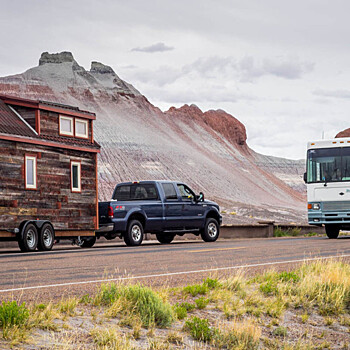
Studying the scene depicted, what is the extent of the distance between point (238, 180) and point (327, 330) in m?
92.7

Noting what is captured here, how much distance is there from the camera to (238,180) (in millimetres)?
101188

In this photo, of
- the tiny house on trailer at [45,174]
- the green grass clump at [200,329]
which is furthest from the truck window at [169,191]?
the green grass clump at [200,329]

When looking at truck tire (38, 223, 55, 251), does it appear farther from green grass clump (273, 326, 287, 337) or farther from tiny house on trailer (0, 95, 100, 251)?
green grass clump (273, 326, 287, 337)

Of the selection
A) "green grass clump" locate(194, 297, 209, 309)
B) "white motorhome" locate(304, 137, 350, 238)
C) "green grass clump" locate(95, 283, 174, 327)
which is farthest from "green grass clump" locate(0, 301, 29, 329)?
"white motorhome" locate(304, 137, 350, 238)

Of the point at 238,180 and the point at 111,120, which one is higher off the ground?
the point at 111,120

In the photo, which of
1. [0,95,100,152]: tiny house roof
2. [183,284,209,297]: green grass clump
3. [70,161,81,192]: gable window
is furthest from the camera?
[70,161,81,192]: gable window

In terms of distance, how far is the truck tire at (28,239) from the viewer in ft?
69.8

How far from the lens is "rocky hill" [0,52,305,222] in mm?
91812

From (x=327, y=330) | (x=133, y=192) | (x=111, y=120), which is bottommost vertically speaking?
(x=327, y=330)

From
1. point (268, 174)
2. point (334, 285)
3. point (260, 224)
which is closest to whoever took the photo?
point (334, 285)

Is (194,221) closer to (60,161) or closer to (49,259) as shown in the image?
(60,161)

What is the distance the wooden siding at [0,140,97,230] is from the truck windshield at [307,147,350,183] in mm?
8308

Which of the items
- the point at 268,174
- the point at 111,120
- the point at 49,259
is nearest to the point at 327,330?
the point at 49,259

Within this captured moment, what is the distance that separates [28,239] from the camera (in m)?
21.7
